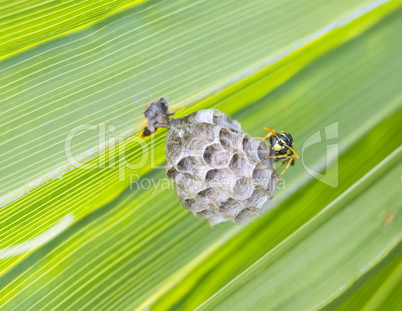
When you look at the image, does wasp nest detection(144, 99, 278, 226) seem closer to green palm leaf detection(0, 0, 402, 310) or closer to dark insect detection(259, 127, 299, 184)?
dark insect detection(259, 127, 299, 184)

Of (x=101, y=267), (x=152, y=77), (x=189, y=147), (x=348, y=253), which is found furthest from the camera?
(x=348, y=253)

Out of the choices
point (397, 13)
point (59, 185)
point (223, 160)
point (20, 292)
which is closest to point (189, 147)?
point (223, 160)

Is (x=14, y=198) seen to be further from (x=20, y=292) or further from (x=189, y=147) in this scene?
(x=189, y=147)

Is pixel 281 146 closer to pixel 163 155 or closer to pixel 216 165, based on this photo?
pixel 216 165

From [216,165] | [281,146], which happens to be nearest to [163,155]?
[216,165]

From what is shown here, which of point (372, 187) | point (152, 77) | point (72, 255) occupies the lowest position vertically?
point (372, 187)

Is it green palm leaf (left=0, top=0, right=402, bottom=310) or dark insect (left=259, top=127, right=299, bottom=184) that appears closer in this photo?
green palm leaf (left=0, top=0, right=402, bottom=310)

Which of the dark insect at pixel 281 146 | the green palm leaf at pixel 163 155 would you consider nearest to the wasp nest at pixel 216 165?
the dark insect at pixel 281 146

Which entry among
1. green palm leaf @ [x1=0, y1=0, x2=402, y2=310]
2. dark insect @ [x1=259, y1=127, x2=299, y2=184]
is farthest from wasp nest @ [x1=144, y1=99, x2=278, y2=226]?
green palm leaf @ [x1=0, y1=0, x2=402, y2=310]
